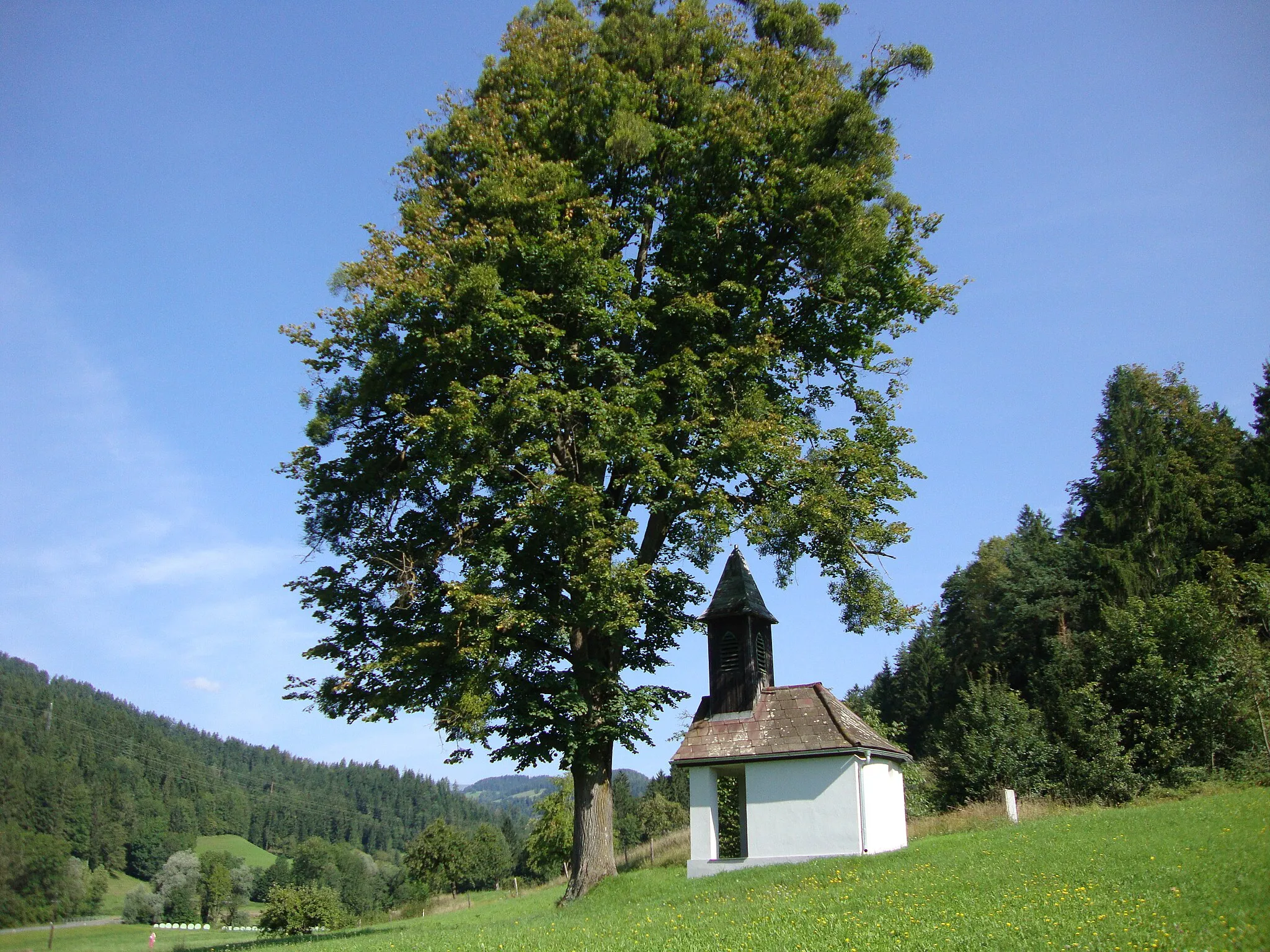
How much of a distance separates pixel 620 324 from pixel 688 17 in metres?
7.46

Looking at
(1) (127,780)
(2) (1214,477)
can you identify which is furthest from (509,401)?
(1) (127,780)

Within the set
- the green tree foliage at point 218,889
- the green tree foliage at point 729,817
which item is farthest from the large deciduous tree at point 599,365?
the green tree foliage at point 218,889

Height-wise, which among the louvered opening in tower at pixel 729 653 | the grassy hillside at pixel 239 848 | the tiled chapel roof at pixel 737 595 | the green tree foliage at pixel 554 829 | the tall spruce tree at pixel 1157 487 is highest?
the tall spruce tree at pixel 1157 487

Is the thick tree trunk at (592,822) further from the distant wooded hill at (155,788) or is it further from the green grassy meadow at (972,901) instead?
the distant wooded hill at (155,788)

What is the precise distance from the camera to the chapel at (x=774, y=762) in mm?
19359

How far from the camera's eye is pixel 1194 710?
32.1 m

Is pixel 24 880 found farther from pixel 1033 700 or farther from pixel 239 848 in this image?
pixel 239 848

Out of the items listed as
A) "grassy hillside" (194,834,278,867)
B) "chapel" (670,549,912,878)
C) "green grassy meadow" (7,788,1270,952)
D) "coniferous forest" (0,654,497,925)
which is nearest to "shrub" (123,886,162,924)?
"coniferous forest" (0,654,497,925)

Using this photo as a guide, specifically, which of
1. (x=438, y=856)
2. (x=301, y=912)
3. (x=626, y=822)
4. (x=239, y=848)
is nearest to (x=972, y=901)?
(x=301, y=912)

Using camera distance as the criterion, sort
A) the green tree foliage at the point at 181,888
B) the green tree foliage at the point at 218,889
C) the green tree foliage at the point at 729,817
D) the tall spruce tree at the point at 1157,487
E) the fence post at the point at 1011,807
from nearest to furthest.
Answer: the fence post at the point at 1011,807 → the green tree foliage at the point at 729,817 → the tall spruce tree at the point at 1157,487 → the green tree foliage at the point at 181,888 → the green tree foliage at the point at 218,889

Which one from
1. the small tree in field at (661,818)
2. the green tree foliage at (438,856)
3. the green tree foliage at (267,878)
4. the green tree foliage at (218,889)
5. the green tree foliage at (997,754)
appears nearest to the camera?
the green tree foliage at (997,754)

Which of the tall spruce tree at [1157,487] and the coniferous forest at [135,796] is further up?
the tall spruce tree at [1157,487]

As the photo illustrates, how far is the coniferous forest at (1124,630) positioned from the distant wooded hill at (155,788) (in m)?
30.6

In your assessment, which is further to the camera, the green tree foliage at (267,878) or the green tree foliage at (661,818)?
the green tree foliage at (267,878)
